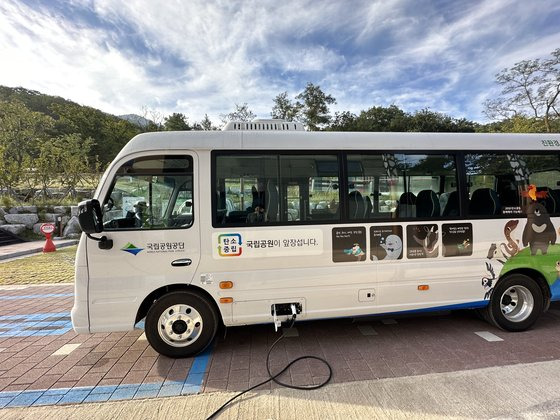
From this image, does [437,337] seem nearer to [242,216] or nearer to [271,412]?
[271,412]

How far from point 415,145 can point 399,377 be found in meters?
2.66

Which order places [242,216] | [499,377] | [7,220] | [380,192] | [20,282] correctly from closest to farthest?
[499,377]
[242,216]
[380,192]
[20,282]
[7,220]

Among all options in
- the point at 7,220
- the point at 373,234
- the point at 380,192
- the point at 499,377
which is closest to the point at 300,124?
the point at 380,192

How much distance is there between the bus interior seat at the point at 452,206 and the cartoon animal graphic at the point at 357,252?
3.92 feet

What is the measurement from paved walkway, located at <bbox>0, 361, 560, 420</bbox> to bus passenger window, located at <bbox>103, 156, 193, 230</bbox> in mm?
1735

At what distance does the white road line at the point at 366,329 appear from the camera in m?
4.13

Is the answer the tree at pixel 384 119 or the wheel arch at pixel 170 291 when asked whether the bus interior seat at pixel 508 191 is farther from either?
the tree at pixel 384 119

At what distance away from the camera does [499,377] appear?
303 centimetres

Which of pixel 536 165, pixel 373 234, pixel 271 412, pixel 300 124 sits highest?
pixel 300 124

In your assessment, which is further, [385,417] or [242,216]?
[242,216]

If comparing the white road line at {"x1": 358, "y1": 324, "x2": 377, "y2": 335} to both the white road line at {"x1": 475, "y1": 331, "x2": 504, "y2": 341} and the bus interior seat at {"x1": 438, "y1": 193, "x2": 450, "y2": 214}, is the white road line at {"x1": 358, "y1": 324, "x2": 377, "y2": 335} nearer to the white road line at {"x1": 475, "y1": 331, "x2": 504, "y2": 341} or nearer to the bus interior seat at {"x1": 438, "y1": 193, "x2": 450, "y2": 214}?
the white road line at {"x1": 475, "y1": 331, "x2": 504, "y2": 341}

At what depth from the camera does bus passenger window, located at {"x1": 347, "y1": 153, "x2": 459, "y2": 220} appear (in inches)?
148

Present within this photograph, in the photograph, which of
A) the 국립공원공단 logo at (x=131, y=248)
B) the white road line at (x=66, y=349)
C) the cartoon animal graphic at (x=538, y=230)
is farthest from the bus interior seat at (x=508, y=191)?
the white road line at (x=66, y=349)

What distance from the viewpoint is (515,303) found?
13.9 feet
